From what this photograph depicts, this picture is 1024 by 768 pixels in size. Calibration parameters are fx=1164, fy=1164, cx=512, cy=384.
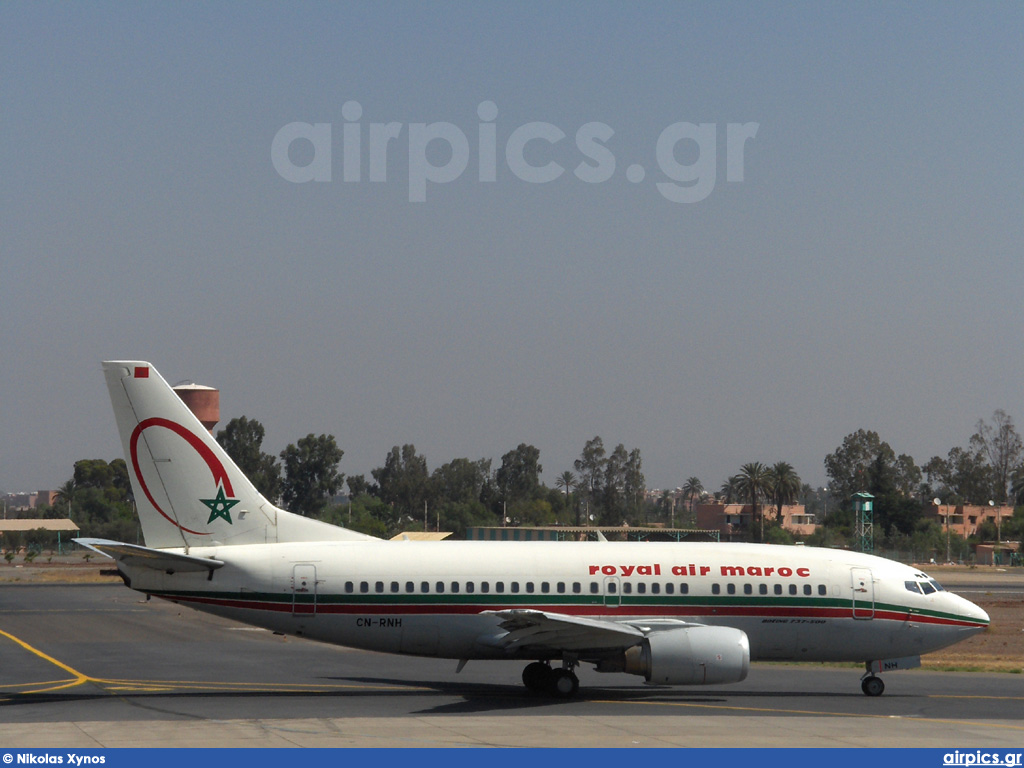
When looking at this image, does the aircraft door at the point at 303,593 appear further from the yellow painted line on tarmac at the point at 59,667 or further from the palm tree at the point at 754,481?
the palm tree at the point at 754,481

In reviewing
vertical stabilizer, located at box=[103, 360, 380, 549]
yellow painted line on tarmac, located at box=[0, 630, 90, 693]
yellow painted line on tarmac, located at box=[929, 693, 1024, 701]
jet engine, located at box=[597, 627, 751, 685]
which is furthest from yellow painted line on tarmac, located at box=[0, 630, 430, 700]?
yellow painted line on tarmac, located at box=[929, 693, 1024, 701]

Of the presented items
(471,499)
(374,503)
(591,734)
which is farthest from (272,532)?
(471,499)

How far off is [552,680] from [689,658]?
3.68 metres

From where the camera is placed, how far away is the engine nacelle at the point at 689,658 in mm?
25469

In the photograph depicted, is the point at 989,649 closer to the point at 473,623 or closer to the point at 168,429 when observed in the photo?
the point at 473,623

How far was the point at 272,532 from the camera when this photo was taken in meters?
27.7

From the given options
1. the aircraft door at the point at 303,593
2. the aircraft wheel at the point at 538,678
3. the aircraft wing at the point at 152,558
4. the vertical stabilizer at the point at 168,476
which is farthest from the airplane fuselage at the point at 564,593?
the aircraft wheel at the point at 538,678

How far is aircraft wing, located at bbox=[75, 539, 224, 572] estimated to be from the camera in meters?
25.4

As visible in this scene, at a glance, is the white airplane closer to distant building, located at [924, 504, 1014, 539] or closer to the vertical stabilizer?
the vertical stabilizer

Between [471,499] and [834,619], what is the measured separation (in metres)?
170

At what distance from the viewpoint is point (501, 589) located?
1074 inches

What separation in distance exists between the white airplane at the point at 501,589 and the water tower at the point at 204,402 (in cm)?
7221

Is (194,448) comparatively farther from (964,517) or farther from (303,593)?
(964,517)

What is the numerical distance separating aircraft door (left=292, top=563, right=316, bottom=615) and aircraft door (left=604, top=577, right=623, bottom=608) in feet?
22.3
